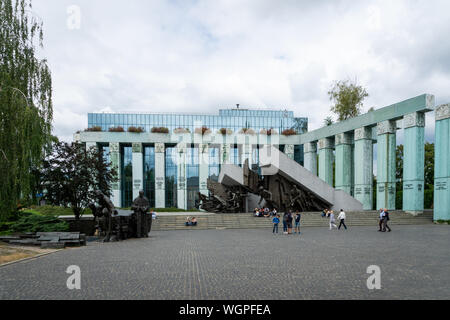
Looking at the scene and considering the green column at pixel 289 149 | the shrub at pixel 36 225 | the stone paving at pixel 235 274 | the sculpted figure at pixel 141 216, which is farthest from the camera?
the green column at pixel 289 149

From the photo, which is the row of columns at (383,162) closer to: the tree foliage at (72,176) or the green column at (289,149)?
the green column at (289,149)

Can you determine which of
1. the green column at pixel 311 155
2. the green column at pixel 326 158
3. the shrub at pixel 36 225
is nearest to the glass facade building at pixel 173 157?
the green column at pixel 311 155

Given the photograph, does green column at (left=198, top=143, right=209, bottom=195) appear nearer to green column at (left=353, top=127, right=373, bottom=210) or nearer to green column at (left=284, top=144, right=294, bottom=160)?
green column at (left=284, top=144, right=294, bottom=160)

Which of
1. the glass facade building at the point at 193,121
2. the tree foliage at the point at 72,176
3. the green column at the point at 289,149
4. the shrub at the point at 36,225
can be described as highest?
the glass facade building at the point at 193,121

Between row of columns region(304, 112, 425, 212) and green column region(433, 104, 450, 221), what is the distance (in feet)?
4.49

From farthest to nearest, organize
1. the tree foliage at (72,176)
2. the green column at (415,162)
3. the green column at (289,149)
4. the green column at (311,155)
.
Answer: the green column at (289,149) < the green column at (311,155) < the green column at (415,162) < the tree foliage at (72,176)

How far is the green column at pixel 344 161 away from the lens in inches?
1310

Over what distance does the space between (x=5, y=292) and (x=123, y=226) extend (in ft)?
32.4

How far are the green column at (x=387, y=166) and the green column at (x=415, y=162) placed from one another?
1961mm

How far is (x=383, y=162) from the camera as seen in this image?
94.0 ft

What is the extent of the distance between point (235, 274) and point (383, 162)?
25.4m

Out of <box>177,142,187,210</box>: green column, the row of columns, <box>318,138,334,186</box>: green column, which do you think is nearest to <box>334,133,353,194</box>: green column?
the row of columns
